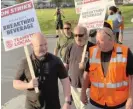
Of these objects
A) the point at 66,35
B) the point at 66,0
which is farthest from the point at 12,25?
the point at 66,0

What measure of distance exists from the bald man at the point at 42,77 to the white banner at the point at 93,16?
239cm

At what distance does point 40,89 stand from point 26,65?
33cm

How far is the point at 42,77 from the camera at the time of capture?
205 inches

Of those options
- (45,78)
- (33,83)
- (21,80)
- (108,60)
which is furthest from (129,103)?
(21,80)

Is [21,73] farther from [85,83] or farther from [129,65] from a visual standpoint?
[129,65]

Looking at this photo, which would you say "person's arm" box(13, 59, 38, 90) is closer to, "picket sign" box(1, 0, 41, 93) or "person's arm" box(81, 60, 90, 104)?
"picket sign" box(1, 0, 41, 93)

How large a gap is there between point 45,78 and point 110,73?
0.75m

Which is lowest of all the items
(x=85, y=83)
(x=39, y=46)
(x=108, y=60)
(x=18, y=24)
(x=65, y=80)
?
(x=85, y=83)

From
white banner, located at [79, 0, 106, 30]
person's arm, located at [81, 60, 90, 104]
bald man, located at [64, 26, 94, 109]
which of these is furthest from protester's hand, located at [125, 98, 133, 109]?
white banner, located at [79, 0, 106, 30]

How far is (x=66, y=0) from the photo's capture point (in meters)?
68.2

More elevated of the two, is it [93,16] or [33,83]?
[93,16]

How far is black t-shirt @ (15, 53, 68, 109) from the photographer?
5188 mm

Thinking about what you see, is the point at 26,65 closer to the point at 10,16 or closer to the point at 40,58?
the point at 40,58

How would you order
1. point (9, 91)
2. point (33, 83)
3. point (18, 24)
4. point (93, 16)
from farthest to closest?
1. point (9, 91)
2. point (93, 16)
3. point (18, 24)
4. point (33, 83)
